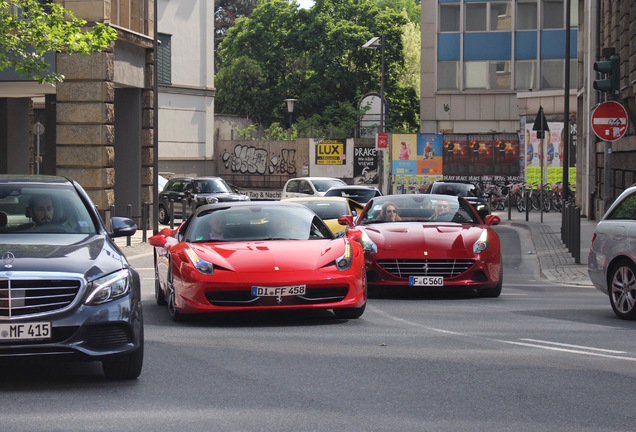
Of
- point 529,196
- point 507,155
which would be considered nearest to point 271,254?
point 529,196

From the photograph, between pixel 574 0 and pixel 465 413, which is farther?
pixel 574 0

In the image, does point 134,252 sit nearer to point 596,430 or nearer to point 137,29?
point 137,29

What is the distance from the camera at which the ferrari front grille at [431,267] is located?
14.8 m

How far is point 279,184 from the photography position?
6341 centimetres

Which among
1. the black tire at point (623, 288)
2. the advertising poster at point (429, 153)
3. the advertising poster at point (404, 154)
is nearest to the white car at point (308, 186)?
the advertising poster at point (429, 153)

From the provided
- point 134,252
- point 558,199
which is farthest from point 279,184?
point 134,252

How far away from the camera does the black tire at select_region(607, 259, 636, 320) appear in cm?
1248

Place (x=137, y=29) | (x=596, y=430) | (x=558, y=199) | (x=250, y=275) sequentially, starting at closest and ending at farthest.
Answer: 1. (x=596, y=430)
2. (x=250, y=275)
3. (x=137, y=29)
4. (x=558, y=199)

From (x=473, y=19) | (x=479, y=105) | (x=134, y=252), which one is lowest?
(x=134, y=252)

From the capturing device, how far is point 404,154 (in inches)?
2188

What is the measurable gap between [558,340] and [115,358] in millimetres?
4312

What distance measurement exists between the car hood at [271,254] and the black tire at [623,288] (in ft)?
9.70

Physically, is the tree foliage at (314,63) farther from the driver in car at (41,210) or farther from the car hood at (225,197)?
the driver in car at (41,210)

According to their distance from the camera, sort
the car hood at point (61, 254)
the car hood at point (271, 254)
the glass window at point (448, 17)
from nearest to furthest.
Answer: the car hood at point (61, 254)
the car hood at point (271, 254)
the glass window at point (448, 17)
